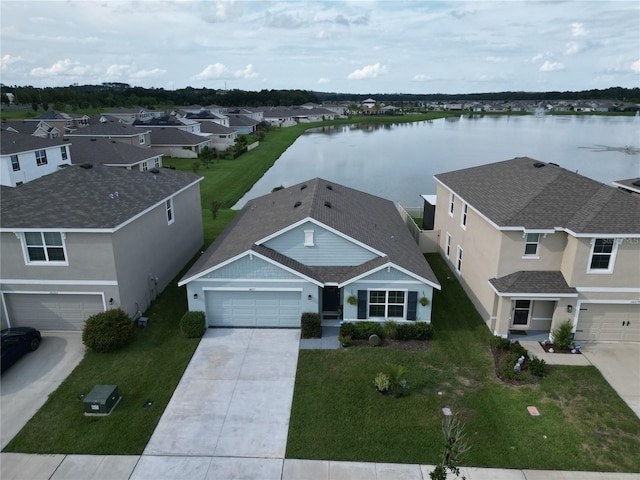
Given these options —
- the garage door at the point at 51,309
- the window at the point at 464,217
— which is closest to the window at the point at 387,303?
the window at the point at 464,217

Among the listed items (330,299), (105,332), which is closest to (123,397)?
(105,332)

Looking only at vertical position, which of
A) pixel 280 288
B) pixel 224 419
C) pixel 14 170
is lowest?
pixel 224 419

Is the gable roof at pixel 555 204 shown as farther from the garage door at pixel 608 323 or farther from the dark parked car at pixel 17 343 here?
the dark parked car at pixel 17 343

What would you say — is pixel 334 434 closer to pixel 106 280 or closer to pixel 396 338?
pixel 396 338

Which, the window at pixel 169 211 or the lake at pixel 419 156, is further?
the lake at pixel 419 156

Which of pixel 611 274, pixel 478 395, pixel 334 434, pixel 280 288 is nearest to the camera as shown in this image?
pixel 334 434

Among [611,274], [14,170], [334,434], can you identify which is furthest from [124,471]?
[14,170]
